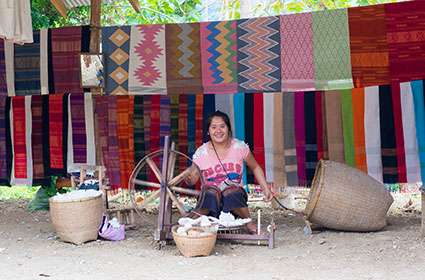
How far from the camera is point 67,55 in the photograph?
5.70m

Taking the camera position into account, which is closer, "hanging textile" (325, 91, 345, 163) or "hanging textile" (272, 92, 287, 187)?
"hanging textile" (325, 91, 345, 163)

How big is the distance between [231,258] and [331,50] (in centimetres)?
212

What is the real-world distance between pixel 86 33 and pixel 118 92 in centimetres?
65

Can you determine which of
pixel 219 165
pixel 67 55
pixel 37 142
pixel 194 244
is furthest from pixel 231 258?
pixel 67 55

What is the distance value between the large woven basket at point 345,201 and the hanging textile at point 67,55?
8.02ft

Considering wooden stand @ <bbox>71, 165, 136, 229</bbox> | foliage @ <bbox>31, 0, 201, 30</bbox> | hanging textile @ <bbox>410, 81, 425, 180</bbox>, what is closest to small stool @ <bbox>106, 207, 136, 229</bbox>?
wooden stand @ <bbox>71, 165, 136, 229</bbox>

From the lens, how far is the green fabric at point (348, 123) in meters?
5.14

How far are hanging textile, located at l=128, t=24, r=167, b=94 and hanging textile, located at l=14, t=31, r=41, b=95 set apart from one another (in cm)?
95

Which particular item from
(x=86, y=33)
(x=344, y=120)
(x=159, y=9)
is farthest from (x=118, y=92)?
(x=159, y=9)

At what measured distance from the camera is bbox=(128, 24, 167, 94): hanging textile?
5.51 metres

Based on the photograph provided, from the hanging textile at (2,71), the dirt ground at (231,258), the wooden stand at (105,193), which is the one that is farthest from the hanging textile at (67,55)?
the dirt ground at (231,258)

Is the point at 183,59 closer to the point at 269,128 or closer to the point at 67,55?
the point at 269,128

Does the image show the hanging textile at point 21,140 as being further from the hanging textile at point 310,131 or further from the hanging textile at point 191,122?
the hanging textile at point 310,131

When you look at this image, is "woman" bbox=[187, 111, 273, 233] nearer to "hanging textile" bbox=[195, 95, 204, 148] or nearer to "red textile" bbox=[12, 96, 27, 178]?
"hanging textile" bbox=[195, 95, 204, 148]
